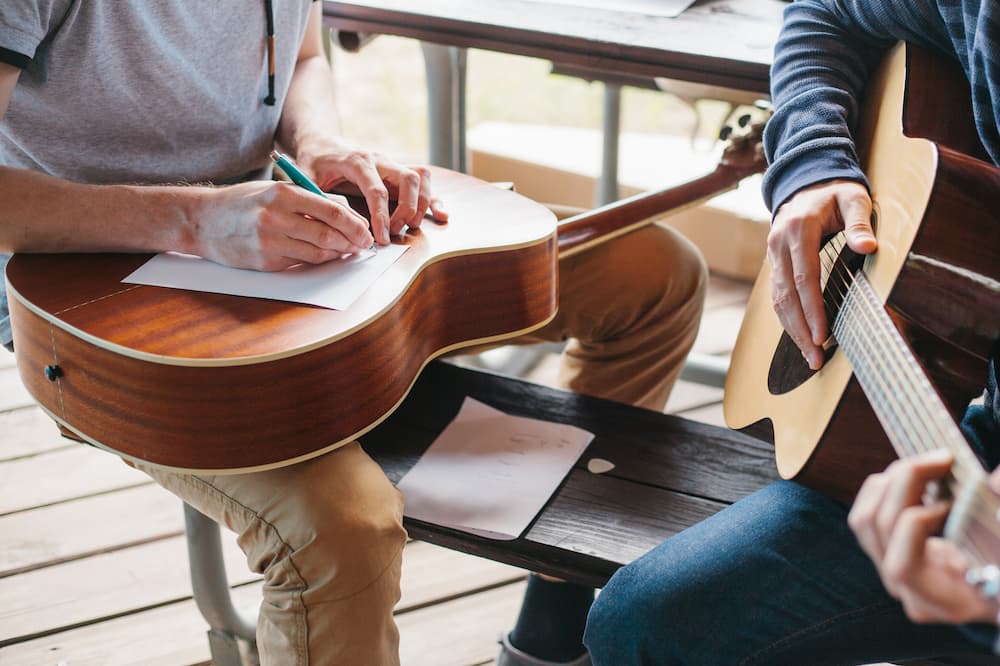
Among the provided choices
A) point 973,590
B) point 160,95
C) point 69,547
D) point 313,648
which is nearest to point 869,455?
point 973,590

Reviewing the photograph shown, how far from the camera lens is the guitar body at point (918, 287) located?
0.88 meters

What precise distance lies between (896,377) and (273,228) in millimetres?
658

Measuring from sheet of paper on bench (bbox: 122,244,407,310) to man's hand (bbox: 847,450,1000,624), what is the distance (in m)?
0.59

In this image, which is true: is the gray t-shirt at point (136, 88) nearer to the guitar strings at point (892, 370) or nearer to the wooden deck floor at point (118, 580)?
the wooden deck floor at point (118, 580)

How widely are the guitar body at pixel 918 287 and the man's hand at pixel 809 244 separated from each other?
2cm

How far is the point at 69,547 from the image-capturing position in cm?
176

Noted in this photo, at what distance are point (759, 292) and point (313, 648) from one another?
72 centimetres

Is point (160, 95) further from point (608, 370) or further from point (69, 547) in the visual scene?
point (69, 547)

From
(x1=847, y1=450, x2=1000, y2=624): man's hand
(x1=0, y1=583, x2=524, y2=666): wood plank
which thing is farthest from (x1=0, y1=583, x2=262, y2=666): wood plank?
(x1=847, y1=450, x2=1000, y2=624): man's hand

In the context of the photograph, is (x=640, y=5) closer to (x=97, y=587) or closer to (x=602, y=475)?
(x=602, y=475)

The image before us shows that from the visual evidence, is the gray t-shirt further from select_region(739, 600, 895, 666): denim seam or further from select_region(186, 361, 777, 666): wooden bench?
select_region(739, 600, 895, 666): denim seam

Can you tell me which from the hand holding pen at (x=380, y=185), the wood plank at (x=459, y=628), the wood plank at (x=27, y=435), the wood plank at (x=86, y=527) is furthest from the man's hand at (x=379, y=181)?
the wood plank at (x=27, y=435)

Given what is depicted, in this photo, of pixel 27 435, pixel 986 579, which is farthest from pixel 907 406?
pixel 27 435

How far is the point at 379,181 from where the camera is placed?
49.3 inches
